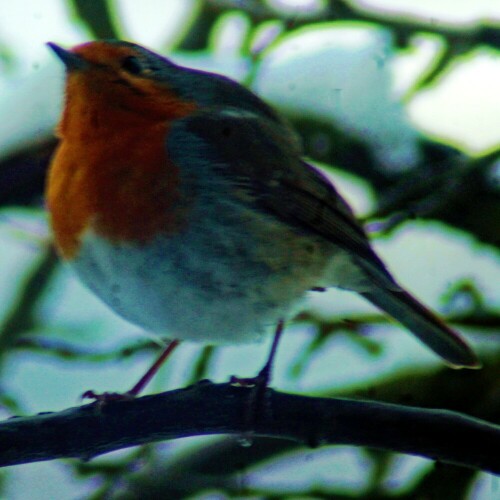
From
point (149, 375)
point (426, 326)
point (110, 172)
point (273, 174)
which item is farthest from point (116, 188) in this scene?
point (426, 326)

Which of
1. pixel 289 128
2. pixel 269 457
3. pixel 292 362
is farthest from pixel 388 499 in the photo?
pixel 289 128

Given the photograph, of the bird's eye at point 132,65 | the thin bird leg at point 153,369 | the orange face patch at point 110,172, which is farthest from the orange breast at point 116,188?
the thin bird leg at point 153,369

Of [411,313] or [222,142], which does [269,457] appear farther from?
[222,142]

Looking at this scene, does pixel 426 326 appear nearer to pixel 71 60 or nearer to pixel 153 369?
pixel 153 369

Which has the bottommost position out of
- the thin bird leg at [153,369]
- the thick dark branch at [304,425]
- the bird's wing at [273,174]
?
the thin bird leg at [153,369]

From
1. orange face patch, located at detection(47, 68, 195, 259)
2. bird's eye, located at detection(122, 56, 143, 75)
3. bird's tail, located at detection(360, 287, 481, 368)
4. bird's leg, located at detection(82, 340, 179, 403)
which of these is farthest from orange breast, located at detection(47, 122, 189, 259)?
bird's tail, located at detection(360, 287, 481, 368)

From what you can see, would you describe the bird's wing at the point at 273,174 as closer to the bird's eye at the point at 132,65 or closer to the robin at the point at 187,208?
the robin at the point at 187,208
